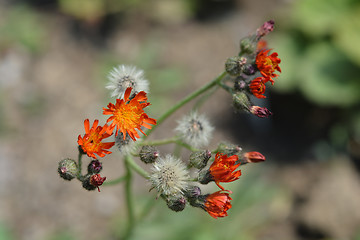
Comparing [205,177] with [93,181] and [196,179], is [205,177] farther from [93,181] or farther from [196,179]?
[93,181]

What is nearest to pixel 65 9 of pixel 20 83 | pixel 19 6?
pixel 19 6

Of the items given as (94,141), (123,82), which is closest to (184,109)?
(123,82)

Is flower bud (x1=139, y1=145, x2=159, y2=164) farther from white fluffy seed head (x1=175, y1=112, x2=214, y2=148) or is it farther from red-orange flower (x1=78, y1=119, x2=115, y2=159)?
white fluffy seed head (x1=175, y1=112, x2=214, y2=148)

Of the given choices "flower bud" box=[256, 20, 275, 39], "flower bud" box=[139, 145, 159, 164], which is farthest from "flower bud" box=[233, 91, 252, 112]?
"flower bud" box=[139, 145, 159, 164]

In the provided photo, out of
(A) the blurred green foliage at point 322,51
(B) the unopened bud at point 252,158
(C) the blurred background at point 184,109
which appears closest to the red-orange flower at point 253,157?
(B) the unopened bud at point 252,158

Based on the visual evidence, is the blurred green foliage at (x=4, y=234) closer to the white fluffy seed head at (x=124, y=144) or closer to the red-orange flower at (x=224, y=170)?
Answer: the white fluffy seed head at (x=124, y=144)

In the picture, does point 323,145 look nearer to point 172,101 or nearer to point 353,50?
point 353,50
